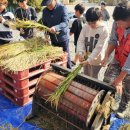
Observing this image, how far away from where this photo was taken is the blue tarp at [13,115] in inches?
151

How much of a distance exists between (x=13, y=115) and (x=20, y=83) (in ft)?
1.71

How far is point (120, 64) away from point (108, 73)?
239 mm

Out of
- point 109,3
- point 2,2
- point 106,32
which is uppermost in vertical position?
point 2,2

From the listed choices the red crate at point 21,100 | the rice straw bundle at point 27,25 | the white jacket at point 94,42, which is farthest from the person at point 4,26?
the white jacket at point 94,42

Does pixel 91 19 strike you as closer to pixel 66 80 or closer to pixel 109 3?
pixel 66 80

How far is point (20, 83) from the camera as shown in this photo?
13.6 ft

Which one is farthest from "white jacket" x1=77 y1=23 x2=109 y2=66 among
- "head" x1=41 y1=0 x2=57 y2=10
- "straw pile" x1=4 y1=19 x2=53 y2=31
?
"head" x1=41 y1=0 x2=57 y2=10

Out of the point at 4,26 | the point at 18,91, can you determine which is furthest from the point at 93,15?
the point at 4,26

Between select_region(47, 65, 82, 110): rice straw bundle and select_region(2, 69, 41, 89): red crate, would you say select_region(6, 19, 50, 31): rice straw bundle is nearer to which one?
select_region(2, 69, 41, 89): red crate

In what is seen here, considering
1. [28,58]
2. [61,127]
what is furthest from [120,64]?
[28,58]

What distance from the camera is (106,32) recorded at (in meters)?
3.94

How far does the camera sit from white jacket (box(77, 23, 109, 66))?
388cm

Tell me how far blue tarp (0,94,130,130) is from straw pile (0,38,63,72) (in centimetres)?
67

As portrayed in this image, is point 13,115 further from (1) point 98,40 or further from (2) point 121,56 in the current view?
(2) point 121,56
